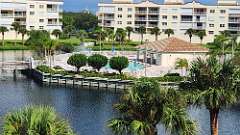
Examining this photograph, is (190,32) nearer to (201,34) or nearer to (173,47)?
(201,34)

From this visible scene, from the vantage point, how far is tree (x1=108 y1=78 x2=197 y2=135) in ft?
69.3

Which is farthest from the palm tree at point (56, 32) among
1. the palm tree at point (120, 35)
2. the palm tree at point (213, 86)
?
the palm tree at point (213, 86)

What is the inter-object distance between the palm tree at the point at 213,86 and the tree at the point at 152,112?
208 centimetres

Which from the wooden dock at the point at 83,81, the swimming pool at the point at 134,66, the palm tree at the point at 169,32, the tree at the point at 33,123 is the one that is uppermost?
the palm tree at the point at 169,32

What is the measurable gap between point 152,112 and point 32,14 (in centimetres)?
11108

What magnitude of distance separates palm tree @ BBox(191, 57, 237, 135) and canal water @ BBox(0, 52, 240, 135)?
15251 millimetres

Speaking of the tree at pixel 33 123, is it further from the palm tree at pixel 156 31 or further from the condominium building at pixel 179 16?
the condominium building at pixel 179 16

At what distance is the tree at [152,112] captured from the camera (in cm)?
2111

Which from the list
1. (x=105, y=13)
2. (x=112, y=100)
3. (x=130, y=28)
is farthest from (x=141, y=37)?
(x=112, y=100)

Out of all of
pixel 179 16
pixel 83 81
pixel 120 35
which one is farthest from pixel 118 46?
A: pixel 83 81

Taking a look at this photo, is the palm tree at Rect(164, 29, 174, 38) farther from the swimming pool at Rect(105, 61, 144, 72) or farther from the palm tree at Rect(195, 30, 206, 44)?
the swimming pool at Rect(105, 61, 144, 72)

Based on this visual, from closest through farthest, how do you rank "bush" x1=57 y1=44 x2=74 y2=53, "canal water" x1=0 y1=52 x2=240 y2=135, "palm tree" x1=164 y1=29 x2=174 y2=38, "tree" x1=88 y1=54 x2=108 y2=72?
"canal water" x1=0 y1=52 x2=240 y2=135, "tree" x1=88 y1=54 x2=108 y2=72, "bush" x1=57 y1=44 x2=74 y2=53, "palm tree" x1=164 y1=29 x2=174 y2=38

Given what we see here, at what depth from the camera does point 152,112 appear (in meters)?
21.2

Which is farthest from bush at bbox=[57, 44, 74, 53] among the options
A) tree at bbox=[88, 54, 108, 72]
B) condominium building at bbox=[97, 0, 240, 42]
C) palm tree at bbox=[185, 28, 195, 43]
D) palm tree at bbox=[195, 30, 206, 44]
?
tree at bbox=[88, 54, 108, 72]
